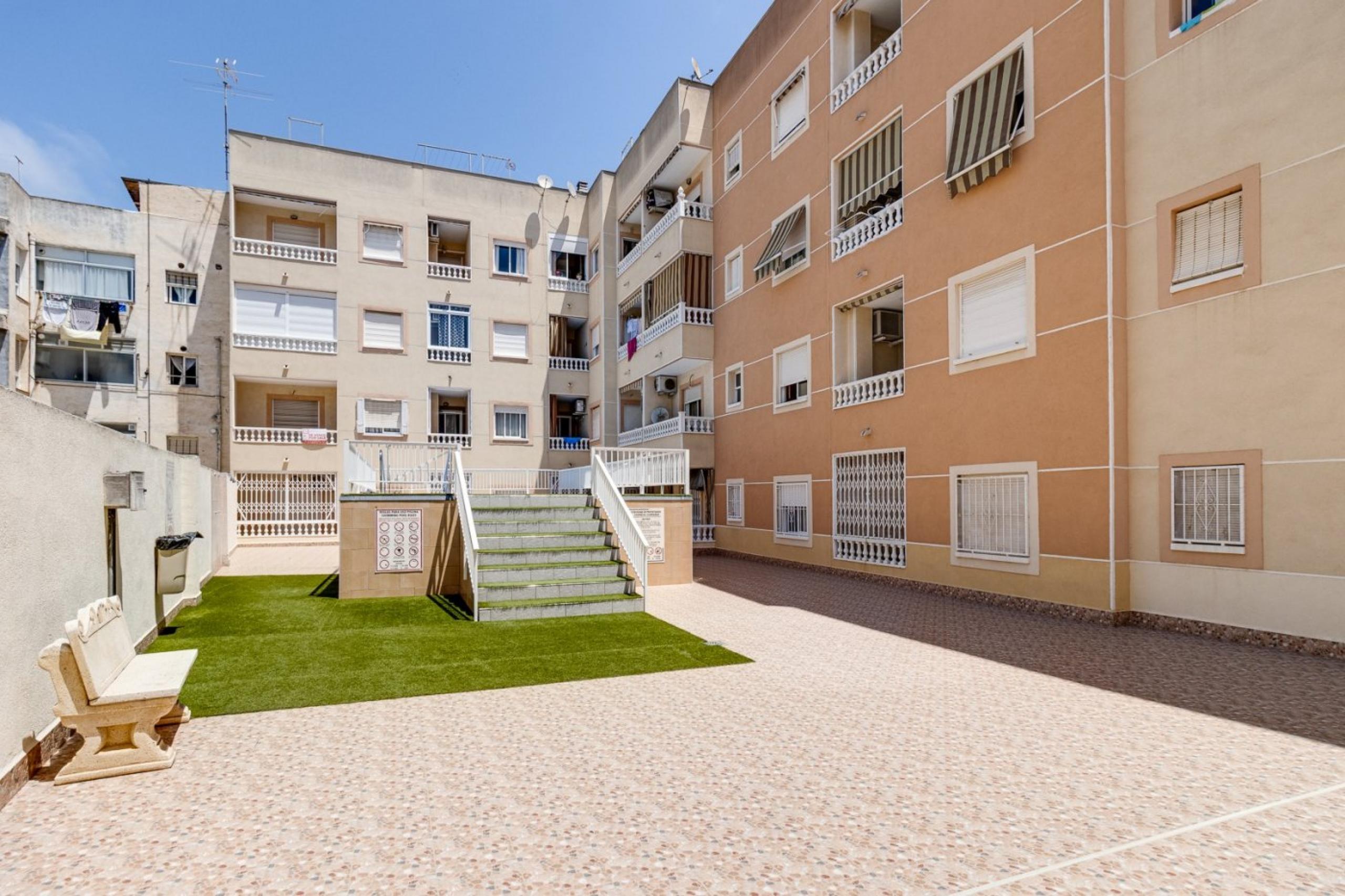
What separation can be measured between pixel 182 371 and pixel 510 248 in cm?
1104

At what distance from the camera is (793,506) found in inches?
649

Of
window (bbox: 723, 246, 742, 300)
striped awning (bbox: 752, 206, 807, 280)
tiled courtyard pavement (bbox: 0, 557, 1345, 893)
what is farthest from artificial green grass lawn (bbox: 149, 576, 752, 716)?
window (bbox: 723, 246, 742, 300)

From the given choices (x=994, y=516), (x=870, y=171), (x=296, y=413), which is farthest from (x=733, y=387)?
(x=296, y=413)

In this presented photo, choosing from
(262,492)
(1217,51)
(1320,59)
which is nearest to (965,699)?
(1320,59)

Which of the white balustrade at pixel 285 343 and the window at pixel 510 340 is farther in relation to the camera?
the window at pixel 510 340

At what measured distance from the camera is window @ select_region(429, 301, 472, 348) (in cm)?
2320

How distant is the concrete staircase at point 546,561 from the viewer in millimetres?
9750

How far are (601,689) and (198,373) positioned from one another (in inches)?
848

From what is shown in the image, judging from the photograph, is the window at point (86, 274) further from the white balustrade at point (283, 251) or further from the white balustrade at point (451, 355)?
the white balustrade at point (451, 355)

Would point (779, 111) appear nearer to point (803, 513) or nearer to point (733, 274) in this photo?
point (733, 274)

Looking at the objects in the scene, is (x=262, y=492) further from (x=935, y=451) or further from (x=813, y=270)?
(x=935, y=451)

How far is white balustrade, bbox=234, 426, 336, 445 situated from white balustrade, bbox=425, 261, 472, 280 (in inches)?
246

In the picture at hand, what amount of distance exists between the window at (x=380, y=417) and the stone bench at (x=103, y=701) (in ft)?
59.6

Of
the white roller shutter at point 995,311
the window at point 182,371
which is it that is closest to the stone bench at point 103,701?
the white roller shutter at point 995,311
